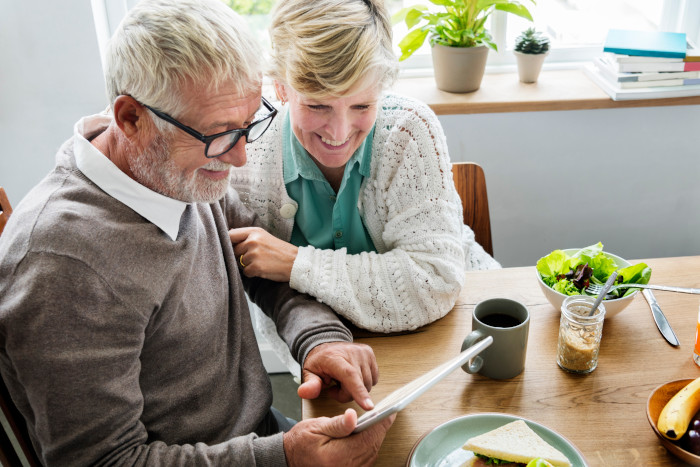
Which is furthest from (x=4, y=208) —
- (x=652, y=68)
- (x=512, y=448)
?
(x=652, y=68)

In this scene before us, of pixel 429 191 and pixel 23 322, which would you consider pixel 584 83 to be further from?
pixel 23 322

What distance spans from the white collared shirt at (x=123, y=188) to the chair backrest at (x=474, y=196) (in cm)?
92

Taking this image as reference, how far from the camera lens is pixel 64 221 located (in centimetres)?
91

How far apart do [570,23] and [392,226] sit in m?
1.43

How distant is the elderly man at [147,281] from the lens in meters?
0.88

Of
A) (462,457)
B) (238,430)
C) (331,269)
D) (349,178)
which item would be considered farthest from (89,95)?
(462,457)

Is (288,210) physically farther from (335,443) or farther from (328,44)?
(335,443)

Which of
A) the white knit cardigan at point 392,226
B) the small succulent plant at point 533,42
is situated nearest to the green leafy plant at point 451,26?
the small succulent plant at point 533,42

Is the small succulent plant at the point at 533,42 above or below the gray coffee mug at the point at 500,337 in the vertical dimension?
above

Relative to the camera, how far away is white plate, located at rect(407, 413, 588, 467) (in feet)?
3.15

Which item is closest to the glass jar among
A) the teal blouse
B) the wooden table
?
the wooden table

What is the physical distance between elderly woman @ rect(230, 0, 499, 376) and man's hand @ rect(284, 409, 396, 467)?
29 centimetres

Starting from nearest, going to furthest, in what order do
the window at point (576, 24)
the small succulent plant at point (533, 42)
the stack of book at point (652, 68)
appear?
the stack of book at point (652, 68)
the small succulent plant at point (533, 42)
the window at point (576, 24)

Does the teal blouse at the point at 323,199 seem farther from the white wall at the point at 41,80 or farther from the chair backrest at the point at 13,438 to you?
the white wall at the point at 41,80
